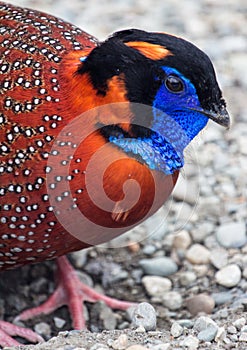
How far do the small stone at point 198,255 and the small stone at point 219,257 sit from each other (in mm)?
28

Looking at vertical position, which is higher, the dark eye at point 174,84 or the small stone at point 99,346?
the dark eye at point 174,84

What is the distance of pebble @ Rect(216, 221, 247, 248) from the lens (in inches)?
167

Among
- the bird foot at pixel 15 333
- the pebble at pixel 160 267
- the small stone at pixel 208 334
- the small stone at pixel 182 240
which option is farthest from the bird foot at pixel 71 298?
the small stone at pixel 208 334

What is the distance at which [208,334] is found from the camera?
312cm

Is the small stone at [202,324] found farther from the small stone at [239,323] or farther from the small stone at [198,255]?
the small stone at [198,255]

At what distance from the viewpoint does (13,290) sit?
3992 mm

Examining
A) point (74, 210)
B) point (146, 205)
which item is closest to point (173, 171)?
point (146, 205)

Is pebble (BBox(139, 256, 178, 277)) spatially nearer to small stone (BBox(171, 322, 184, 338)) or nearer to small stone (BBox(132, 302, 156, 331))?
small stone (BBox(132, 302, 156, 331))

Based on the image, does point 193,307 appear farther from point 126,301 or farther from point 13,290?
point 13,290

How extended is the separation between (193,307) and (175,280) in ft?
0.95

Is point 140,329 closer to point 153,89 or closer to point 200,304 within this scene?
point 200,304

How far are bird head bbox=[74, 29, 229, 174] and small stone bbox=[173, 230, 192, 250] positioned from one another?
3.77 ft

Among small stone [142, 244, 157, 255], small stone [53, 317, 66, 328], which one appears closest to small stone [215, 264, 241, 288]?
small stone [142, 244, 157, 255]

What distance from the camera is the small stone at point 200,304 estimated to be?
3.81 meters
